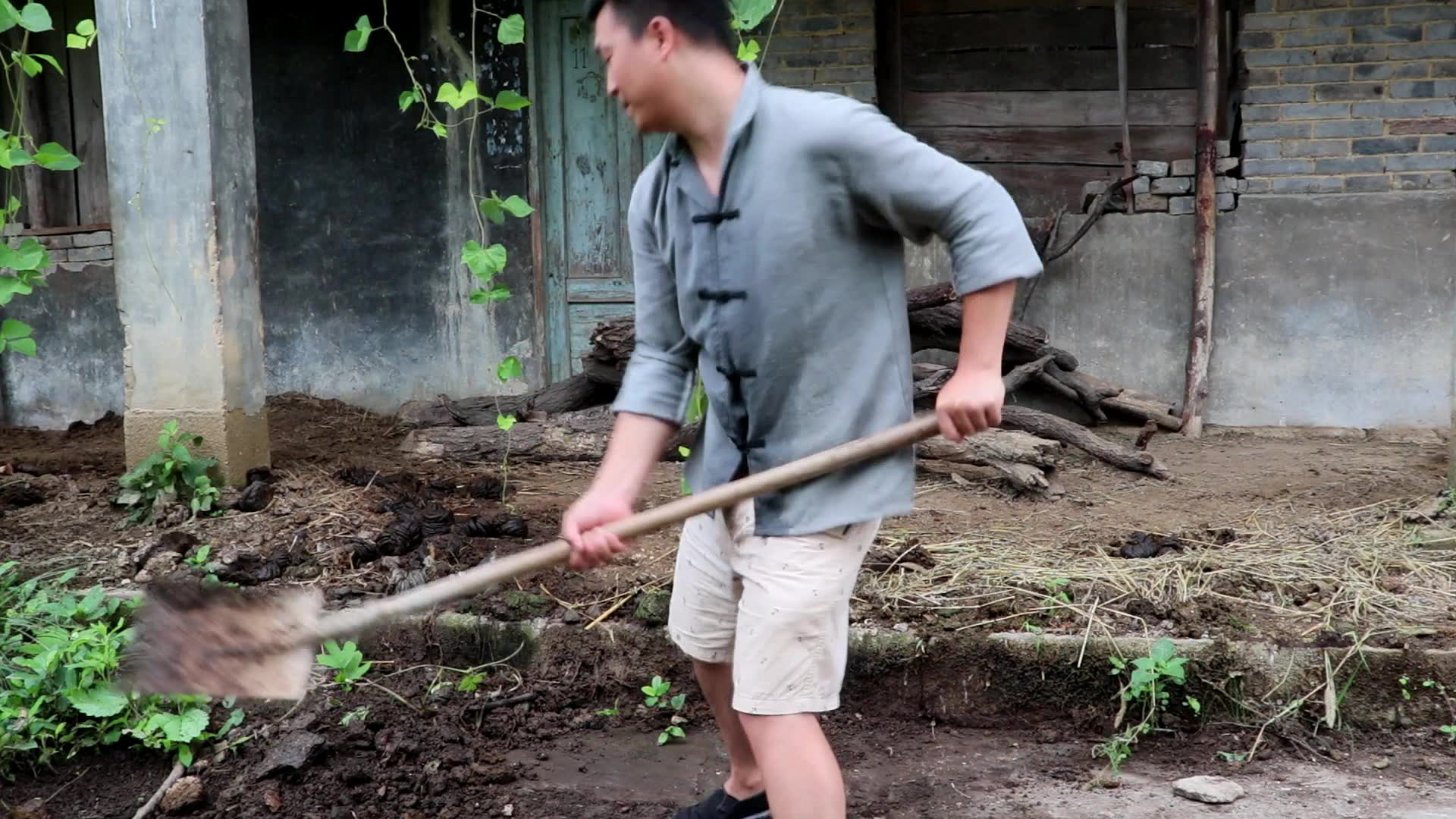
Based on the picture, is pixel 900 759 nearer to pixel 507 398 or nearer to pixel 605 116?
pixel 507 398

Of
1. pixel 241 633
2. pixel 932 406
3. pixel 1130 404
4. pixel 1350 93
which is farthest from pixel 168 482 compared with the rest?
pixel 1350 93

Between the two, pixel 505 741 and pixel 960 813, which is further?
pixel 505 741

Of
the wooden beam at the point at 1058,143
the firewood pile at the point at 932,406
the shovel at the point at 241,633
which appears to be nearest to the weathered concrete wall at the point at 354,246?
the firewood pile at the point at 932,406

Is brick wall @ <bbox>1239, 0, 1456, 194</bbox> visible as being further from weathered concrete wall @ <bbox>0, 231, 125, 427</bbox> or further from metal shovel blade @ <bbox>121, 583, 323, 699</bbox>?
weathered concrete wall @ <bbox>0, 231, 125, 427</bbox>

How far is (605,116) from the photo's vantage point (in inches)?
311

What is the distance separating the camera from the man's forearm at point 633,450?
102 inches

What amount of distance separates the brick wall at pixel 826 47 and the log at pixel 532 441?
2387 mm

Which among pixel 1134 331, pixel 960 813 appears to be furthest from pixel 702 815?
pixel 1134 331

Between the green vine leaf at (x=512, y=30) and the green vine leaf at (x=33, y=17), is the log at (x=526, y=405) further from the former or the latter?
the green vine leaf at (x=33, y=17)

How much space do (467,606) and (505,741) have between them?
0.55m

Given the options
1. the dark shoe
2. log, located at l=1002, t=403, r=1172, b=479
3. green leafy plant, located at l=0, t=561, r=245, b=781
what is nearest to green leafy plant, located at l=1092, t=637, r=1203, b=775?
the dark shoe

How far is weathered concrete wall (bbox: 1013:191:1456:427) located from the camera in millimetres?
6977

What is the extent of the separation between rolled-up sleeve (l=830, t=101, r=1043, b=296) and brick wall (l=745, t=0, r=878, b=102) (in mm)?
5159

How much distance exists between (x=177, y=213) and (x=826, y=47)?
3828 millimetres
